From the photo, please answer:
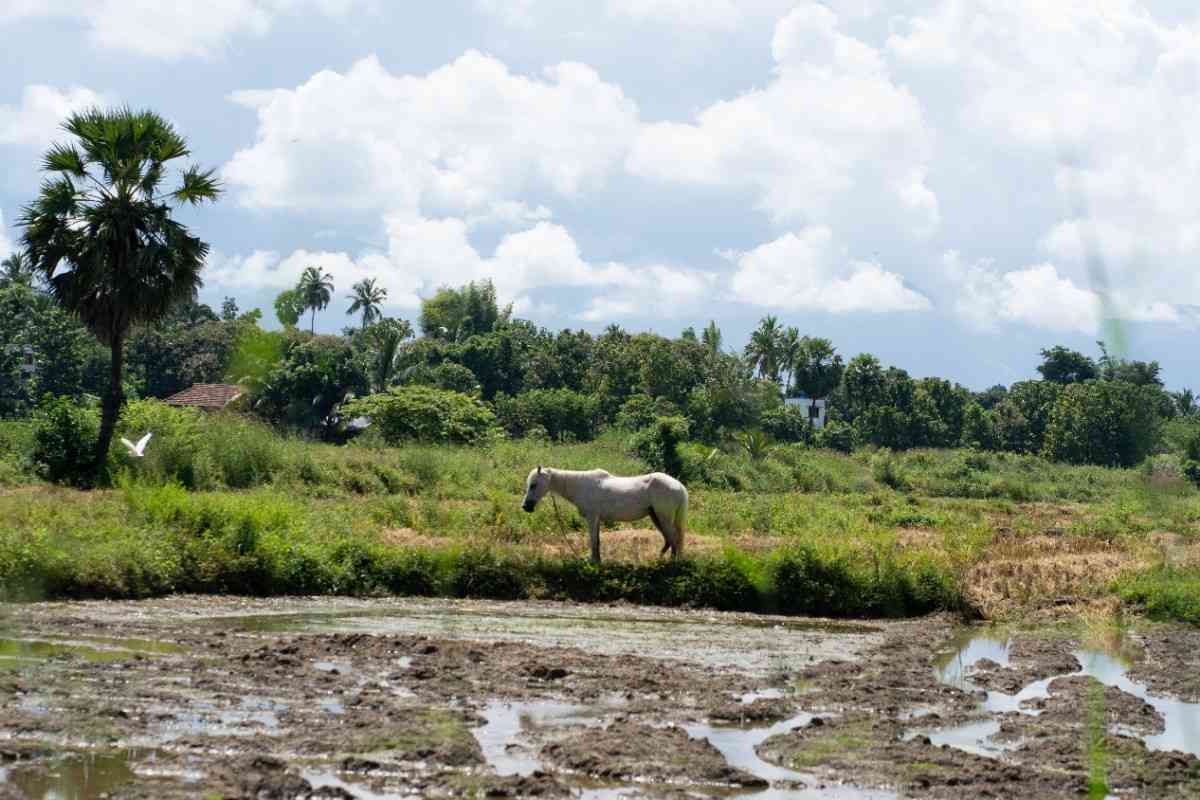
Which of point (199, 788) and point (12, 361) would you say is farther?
point (12, 361)

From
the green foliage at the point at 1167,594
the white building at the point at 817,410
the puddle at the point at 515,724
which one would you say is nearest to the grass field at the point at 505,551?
the green foliage at the point at 1167,594

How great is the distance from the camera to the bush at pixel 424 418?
4169 cm

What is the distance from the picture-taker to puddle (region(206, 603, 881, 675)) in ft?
44.7

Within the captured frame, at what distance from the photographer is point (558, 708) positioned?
10.3m

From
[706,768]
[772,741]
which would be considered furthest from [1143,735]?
[706,768]

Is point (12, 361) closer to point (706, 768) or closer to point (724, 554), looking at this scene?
point (724, 554)

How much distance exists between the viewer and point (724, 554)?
725 inches

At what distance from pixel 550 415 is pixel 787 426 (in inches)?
656

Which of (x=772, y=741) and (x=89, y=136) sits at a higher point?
(x=89, y=136)

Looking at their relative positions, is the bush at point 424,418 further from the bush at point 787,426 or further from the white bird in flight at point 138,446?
the bush at point 787,426

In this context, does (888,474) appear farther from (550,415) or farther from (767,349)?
(767,349)

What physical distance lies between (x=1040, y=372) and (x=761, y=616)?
256 ft

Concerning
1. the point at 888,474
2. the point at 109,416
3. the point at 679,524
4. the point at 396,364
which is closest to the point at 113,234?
the point at 109,416

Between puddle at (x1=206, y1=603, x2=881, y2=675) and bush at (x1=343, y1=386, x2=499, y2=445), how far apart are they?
81.9 ft
